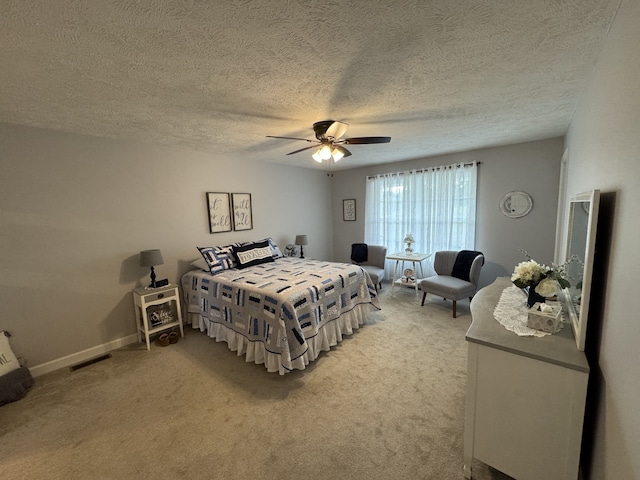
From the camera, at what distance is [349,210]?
216 inches

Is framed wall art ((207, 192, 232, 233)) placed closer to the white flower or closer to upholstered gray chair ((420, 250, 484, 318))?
upholstered gray chair ((420, 250, 484, 318))

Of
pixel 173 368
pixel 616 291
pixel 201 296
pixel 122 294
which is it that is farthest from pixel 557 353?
pixel 122 294

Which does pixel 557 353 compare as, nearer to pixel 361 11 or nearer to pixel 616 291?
pixel 616 291

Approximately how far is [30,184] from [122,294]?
4.44 feet

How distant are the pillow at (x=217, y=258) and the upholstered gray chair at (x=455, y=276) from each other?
9.07 ft

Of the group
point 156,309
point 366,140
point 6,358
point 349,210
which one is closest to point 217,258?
point 156,309

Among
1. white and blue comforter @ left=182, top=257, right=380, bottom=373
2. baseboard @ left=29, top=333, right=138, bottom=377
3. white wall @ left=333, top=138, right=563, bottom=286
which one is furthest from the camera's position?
white wall @ left=333, top=138, right=563, bottom=286

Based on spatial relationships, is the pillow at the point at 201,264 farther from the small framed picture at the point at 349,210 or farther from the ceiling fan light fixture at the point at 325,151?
the small framed picture at the point at 349,210

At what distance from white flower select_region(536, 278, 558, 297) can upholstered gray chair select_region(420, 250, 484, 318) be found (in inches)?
76.2

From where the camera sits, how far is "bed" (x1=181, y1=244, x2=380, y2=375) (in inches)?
92.2

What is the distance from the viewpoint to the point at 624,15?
1.04m

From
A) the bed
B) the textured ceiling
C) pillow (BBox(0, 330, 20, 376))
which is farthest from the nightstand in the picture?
the textured ceiling

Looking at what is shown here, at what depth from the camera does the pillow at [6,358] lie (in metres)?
2.23

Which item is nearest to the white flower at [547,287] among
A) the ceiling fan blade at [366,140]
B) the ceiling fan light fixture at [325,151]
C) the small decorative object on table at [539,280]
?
the small decorative object on table at [539,280]
